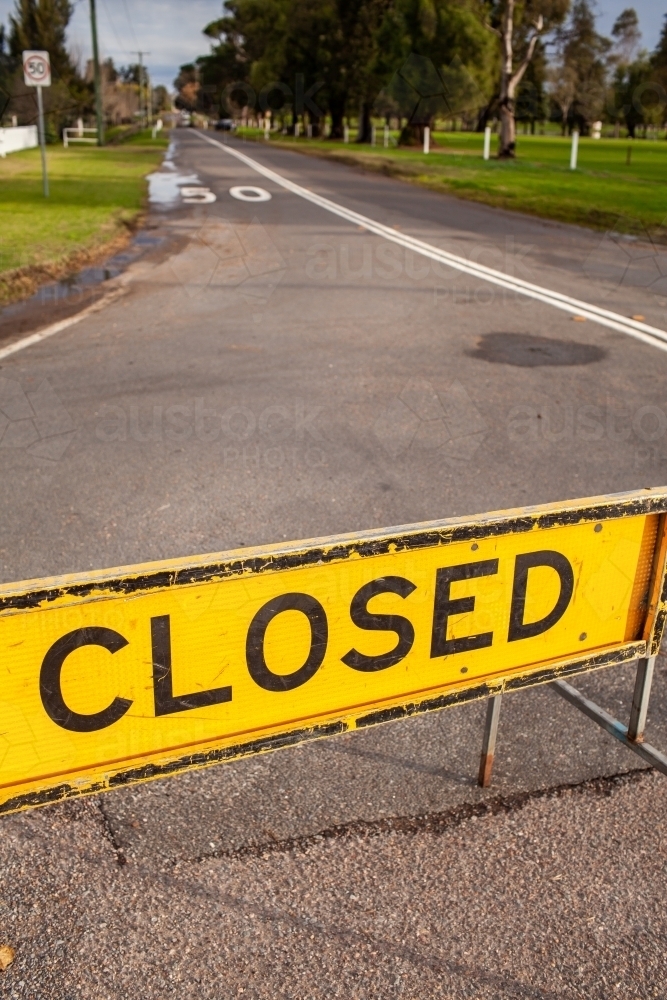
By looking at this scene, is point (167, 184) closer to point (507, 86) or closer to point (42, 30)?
point (507, 86)

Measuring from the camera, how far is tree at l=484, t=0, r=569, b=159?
35.7 meters

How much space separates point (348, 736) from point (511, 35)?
3870 centimetres

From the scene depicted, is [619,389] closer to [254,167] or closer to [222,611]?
[222,611]

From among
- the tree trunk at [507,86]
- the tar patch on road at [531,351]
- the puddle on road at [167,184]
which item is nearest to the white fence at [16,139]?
the puddle on road at [167,184]

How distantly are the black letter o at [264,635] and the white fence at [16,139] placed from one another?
1763 inches

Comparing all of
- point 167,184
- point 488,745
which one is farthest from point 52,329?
point 167,184

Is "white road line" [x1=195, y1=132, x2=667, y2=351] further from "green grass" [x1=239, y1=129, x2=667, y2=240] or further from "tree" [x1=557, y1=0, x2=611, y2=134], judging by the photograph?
"tree" [x1=557, y1=0, x2=611, y2=134]

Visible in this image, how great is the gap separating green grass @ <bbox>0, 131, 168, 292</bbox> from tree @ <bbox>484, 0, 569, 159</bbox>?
14126 millimetres

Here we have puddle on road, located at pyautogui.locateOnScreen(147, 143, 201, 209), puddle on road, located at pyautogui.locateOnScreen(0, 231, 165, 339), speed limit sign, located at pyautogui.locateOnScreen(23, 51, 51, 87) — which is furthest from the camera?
puddle on road, located at pyautogui.locateOnScreen(147, 143, 201, 209)

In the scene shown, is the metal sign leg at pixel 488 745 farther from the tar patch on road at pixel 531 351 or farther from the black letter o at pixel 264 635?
the tar patch on road at pixel 531 351

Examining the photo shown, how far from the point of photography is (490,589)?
8.16 feet

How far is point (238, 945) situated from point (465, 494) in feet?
10.4

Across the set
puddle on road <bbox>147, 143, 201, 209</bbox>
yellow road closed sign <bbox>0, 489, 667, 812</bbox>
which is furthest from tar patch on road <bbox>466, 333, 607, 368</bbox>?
puddle on road <bbox>147, 143, 201, 209</bbox>

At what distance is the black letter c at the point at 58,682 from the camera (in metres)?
2.04
